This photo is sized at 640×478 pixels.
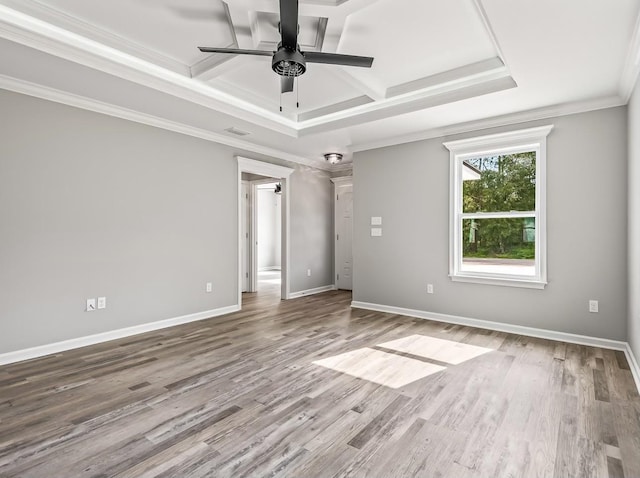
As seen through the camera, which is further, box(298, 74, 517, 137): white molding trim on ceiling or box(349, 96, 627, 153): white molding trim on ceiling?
box(349, 96, 627, 153): white molding trim on ceiling

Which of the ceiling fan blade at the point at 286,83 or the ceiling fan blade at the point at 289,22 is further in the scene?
the ceiling fan blade at the point at 286,83

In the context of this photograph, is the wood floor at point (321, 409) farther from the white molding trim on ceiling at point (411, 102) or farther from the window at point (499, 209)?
the white molding trim on ceiling at point (411, 102)

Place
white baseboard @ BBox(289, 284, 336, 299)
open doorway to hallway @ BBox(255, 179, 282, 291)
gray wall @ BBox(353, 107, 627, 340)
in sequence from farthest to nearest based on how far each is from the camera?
open doorway to hallway @ BBox(255, 179, 282, 291) → white baseboard @ BBox(289, 284, 336, 299) → gray wall @ BBox(353, 107, 627, 340)

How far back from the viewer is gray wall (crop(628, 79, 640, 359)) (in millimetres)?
2748

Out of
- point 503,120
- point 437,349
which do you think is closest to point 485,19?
point 503,120

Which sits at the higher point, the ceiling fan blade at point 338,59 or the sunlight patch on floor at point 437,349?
the ceiling fan blade at point 338,59

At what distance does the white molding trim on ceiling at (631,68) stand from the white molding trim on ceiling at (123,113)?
419 cm

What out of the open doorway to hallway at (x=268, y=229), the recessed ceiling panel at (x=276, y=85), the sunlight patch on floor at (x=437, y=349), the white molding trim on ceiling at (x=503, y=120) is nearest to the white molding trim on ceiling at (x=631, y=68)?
the white molding trim on ceiling at (x=503, y=120)

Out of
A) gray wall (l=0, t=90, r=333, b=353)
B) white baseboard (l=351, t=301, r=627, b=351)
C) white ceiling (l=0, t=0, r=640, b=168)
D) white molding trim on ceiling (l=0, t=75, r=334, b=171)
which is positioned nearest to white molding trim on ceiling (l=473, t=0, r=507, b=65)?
white ceiling (l=0, t=0, r=640, b=168)

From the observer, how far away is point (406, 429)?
2055 millimetres

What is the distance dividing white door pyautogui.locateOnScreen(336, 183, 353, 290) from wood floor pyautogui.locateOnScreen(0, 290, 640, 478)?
11.1 ft

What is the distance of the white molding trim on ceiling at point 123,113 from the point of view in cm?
312

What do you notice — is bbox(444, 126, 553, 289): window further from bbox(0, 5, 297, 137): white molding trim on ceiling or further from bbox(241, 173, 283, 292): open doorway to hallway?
bbox(241, 173, 283, 292): open doorway to hallway

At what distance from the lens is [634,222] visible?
2951mm
